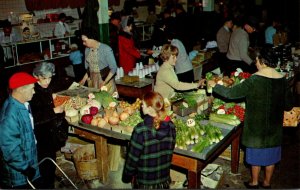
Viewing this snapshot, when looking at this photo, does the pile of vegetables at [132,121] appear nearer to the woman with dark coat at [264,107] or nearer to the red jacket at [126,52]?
the woman with dark coat at [264,107]

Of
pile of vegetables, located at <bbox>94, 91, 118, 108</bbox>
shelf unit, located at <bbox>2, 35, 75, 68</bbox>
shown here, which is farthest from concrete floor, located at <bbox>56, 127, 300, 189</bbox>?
shelf unit, located at <bbox>2, 35, 75, 68</bbox>

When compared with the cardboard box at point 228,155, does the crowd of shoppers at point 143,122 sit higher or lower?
higher

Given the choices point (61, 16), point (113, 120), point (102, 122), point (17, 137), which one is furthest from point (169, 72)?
point (61, 16)

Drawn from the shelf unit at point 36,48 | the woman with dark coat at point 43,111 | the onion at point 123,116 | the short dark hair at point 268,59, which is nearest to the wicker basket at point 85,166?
the woman with dark coat at point 43,111

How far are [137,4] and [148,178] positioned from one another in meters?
17.8

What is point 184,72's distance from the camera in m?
8.36

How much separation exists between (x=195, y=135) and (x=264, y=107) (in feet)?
3.77

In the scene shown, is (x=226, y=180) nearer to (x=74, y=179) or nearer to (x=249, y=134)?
(x=249, y=134)

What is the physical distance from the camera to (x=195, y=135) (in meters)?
4.75

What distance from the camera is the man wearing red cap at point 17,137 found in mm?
3986

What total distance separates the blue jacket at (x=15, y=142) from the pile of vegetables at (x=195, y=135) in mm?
2026

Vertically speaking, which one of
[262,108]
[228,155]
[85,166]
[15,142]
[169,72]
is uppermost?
[169,72]

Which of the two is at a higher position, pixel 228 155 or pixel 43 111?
pixel 43 111

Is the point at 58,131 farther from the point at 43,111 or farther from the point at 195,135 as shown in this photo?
the point at 195,135
